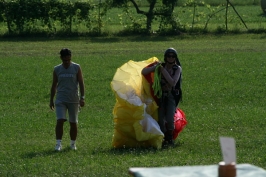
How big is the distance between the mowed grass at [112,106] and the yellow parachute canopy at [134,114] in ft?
0.75

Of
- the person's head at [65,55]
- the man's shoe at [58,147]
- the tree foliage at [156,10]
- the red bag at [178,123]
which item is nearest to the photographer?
the person's head at [65,55]

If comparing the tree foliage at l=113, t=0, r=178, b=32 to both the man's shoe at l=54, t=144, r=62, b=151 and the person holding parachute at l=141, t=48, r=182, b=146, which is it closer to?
the person holding parachute at l=141, t=48, r=182, b=146

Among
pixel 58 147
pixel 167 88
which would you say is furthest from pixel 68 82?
pixel 167 88

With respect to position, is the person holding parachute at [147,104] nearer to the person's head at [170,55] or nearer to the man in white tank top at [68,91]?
the person's head at [170,55]

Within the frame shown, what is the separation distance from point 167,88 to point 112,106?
458 centimetres

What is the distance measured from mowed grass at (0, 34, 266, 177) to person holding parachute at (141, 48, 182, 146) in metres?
0.40

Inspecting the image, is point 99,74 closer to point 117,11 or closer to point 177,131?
point 177,131

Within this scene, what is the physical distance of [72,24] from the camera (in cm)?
3397

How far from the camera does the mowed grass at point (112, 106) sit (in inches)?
381

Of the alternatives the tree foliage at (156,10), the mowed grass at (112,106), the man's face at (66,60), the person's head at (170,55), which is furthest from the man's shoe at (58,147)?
the tree foliage at (156,10)

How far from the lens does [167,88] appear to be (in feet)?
36.0

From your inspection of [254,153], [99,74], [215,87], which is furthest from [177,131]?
[99,74]

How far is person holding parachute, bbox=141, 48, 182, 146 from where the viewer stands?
10898mm

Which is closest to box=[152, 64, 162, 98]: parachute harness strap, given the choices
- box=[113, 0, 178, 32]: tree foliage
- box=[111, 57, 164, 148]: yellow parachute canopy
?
box=[111, 57, 164, 148]: yellow parachute canopy
